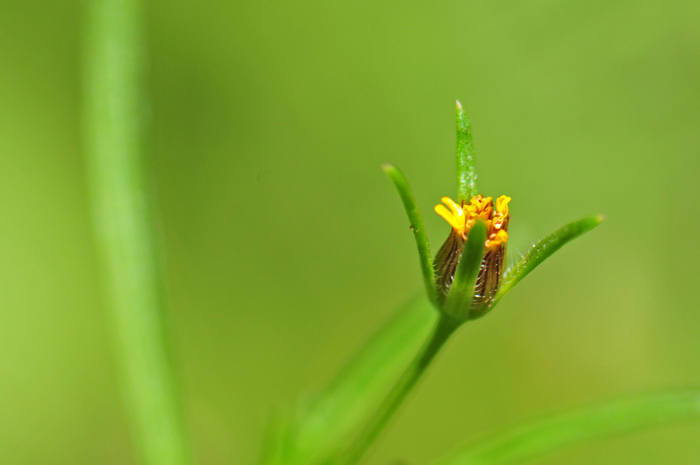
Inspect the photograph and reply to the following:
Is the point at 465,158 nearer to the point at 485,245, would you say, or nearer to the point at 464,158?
the point at 464,158

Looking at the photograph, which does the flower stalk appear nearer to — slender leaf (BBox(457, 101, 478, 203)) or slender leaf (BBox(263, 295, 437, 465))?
slender leaf (BBox(457, 101, 478, 203))

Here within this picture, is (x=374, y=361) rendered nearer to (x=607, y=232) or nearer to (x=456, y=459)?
(x=456, y=459)

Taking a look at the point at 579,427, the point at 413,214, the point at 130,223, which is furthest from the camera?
the point at 130,223

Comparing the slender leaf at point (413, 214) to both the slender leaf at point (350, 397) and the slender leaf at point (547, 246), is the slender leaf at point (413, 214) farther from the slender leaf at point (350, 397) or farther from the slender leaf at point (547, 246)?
the slender leaf at point (350, 397)

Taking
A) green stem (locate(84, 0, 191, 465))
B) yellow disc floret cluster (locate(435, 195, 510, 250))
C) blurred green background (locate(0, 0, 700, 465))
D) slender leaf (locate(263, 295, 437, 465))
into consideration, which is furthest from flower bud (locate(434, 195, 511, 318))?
blurred green background (locate(0, 0, 700, 465))

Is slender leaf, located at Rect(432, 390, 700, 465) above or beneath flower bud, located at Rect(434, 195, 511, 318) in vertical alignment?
beneath

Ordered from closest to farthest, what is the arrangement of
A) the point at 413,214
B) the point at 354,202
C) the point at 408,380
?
the point at 413,214 < the point at 408,380 < the point at 354,202

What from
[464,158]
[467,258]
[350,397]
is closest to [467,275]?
[467,258]
